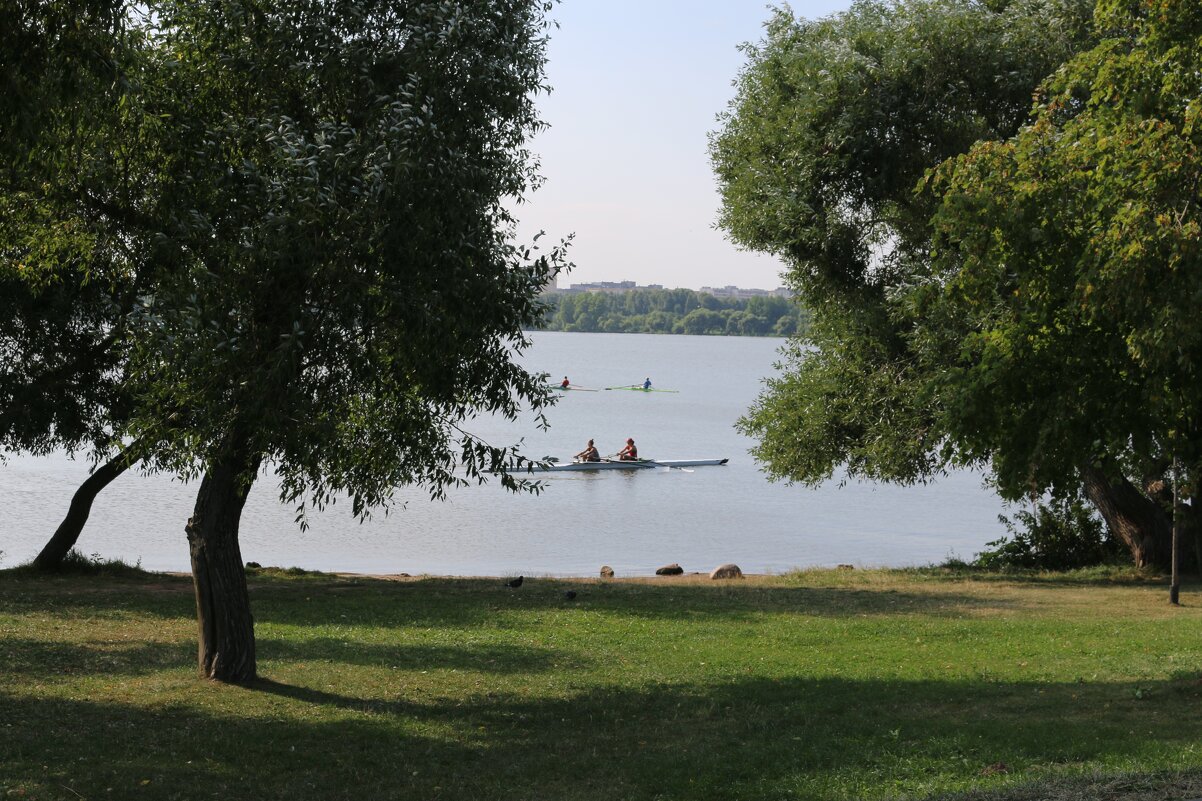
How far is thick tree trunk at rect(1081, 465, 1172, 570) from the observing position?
24844 millimetres

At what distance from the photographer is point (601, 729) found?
1073cm

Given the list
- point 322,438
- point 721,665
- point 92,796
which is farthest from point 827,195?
point 92,796

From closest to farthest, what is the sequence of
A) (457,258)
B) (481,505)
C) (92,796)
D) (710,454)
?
(92,796) → (457,258) → (481,505) → (710,454)

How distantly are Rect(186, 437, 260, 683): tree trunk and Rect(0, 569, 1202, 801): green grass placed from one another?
1.12 ft

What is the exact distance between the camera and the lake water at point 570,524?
3500 centimetres

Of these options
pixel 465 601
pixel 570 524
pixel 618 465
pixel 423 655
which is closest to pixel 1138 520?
pixel 465 601

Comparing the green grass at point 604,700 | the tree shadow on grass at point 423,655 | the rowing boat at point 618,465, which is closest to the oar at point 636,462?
the rowing boat at point 618,465

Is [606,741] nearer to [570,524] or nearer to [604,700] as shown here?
[604,700]

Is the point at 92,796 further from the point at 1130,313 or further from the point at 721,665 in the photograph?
the point at 1130,313

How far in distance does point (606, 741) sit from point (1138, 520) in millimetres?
18453

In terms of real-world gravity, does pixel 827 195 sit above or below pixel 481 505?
above


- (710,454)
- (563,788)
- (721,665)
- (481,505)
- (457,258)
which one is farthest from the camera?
(710,454)

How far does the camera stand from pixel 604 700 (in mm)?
11977

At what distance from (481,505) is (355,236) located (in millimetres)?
38086
